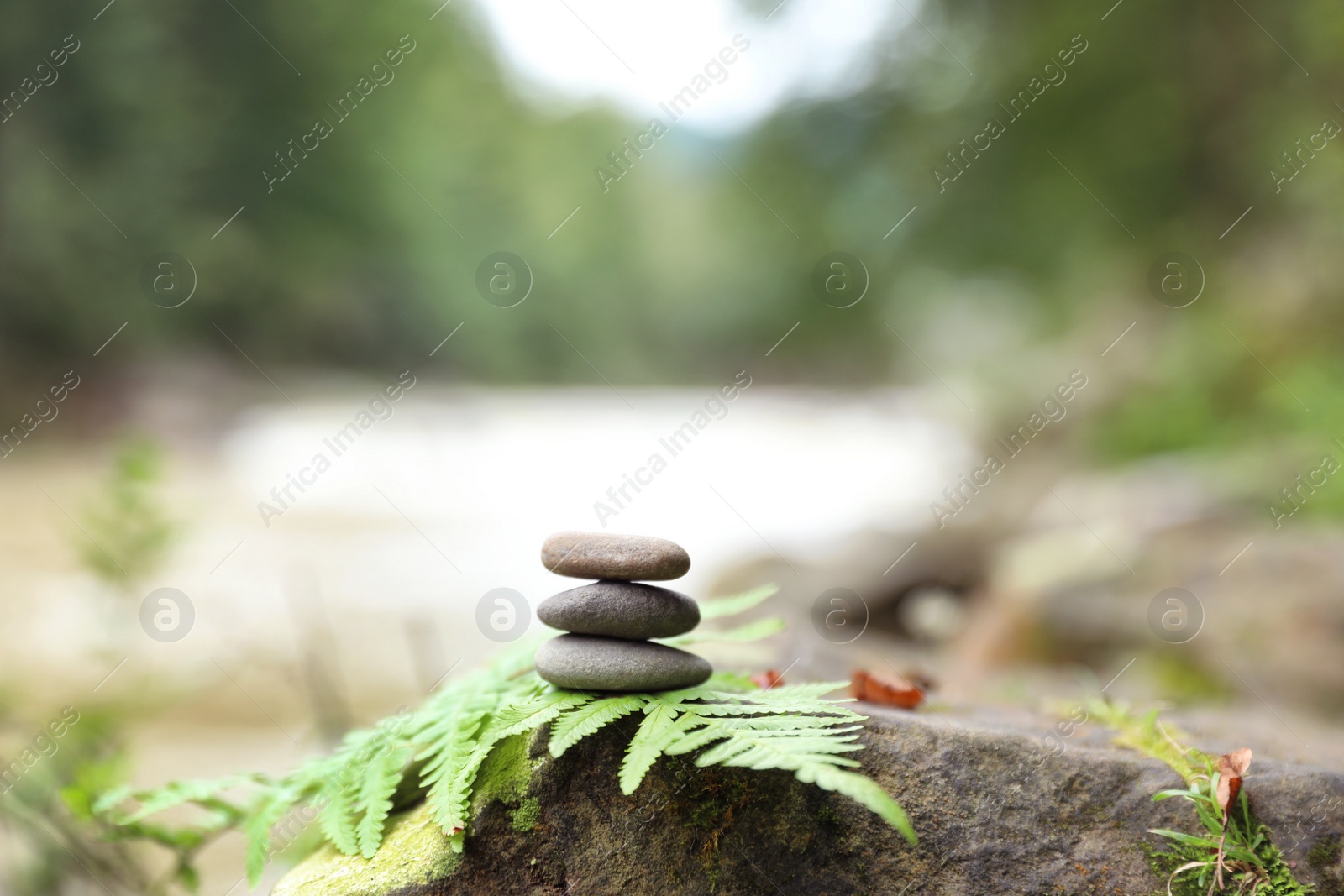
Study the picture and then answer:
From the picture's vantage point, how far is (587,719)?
1828 mm

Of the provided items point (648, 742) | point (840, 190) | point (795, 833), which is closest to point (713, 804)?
point (795, 833)

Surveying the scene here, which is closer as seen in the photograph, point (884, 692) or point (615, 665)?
point (615, 665)

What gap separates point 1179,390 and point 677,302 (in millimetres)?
27501

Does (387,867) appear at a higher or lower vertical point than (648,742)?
lower

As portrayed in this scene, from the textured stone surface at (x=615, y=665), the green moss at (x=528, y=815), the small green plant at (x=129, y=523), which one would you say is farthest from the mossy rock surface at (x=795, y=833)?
Result: the small green plant at (x=129, y=523)

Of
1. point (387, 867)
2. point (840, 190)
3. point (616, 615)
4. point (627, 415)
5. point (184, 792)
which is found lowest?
point (387, 867)

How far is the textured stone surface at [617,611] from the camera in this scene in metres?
2.10

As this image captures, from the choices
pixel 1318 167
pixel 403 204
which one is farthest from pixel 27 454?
pixel 1318 167

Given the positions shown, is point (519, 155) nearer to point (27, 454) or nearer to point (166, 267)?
point (166, 267)

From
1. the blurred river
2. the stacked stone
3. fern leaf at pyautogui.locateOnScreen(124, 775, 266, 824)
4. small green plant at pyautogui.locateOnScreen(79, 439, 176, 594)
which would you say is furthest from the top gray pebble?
small green plant at pyautogui.locateOnScreen(79, 439, 176, 594)

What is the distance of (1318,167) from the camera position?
9312 millimetres

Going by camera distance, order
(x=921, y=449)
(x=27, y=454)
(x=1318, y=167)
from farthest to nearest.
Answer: (x=921, y=449) < (x=27, y=454) < (x=1318, y=167)

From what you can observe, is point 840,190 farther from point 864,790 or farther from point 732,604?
point 864,790

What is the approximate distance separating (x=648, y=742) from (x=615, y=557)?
0.51 meters
